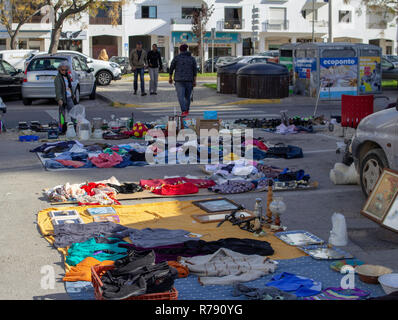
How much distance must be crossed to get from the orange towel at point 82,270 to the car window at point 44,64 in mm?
15658

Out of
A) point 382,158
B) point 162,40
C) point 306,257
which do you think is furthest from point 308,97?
point 162,40

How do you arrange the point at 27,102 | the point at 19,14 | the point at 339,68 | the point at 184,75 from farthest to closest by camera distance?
the point at 19,14
the point at 339,68
the point at 27,102
the point at 184,75

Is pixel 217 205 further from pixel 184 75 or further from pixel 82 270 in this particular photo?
pixel 184 75

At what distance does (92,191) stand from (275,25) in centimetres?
5949

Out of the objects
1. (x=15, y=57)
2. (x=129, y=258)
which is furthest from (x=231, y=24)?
(x=129, y=258)

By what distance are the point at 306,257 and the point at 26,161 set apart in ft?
23.2

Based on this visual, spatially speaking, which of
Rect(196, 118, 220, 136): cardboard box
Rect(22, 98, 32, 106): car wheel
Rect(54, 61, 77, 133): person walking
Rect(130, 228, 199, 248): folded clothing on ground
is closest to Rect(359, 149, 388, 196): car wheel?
Rect(130, 228, 199, 248): folded clothing on ground

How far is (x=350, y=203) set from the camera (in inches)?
336

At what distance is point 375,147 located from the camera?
8422 millimetres

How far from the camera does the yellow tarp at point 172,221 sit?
6.74 metres

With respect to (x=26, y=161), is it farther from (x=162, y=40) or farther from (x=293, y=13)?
(x=293, y=13)

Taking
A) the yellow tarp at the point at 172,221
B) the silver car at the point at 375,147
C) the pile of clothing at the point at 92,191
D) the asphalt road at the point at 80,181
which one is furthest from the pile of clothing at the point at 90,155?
the silver car at the point at 375,147

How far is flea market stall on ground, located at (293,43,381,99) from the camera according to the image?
71.1 ft

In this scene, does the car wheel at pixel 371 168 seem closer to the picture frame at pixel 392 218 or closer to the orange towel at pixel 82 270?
the picture frame at pixel 392 218
